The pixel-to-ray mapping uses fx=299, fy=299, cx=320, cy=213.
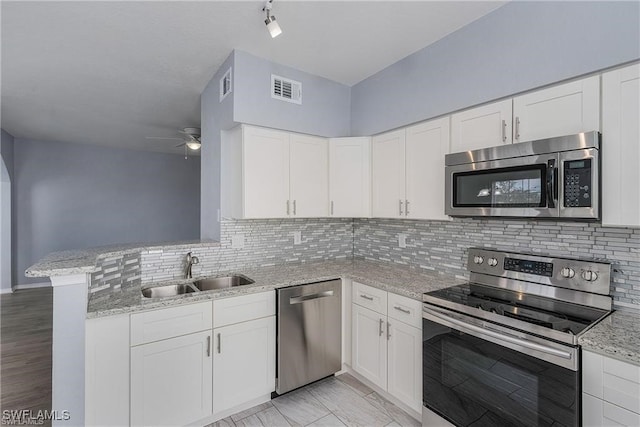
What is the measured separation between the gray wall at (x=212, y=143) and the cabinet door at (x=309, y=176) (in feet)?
2.09

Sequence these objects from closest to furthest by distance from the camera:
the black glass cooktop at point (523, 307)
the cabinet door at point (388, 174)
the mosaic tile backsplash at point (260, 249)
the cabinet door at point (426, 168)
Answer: the black glass cooktop at point (523, 307) → the cabinet door at point (426, 168) → the mosaic tile backsplash at point (260, 249) → the cabinet door at point (388, 174)

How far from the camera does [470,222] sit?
2.33 meters

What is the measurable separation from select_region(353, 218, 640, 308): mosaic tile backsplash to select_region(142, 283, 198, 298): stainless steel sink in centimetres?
183

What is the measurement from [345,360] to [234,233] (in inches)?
60.1

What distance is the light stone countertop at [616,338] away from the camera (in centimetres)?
121

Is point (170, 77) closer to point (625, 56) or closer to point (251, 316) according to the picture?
point (251, 316)

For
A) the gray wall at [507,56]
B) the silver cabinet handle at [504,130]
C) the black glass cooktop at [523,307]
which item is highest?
the gray wall at [507,56]

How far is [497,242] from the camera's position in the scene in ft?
7.10

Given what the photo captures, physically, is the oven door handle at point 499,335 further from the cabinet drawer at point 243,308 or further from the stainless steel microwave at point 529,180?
the cabinet drawer at point 243,308

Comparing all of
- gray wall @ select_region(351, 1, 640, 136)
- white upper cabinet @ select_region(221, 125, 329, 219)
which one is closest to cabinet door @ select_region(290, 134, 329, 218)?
white upper cabinet @ select_region(221, 125, 329, 219)

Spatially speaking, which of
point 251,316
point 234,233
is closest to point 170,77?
point 234,233

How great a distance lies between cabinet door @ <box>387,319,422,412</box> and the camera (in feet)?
6.68

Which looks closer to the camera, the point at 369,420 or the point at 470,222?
the point at 369,420

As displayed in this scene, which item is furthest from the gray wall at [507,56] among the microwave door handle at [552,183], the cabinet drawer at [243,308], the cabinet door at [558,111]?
the cabinet drawer at [243,308]
